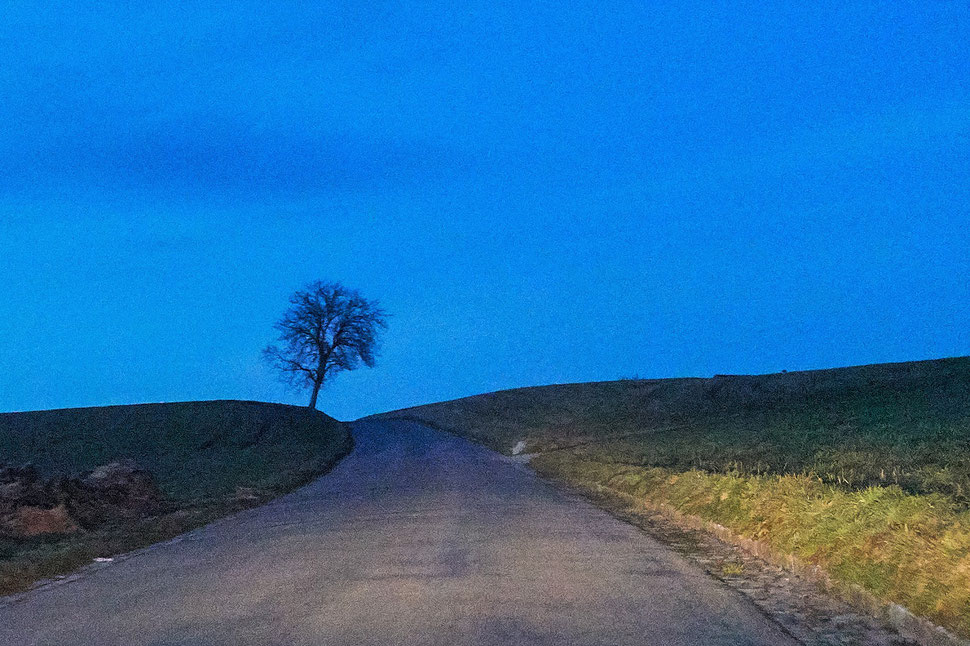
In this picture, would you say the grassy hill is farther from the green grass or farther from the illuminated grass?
the green grass

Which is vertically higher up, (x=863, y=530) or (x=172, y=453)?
(x=172, y=453)

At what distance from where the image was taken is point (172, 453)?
3797cm

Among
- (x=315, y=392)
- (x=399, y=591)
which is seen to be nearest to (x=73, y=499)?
(x=399, y=591)

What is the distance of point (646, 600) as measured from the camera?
789 cm

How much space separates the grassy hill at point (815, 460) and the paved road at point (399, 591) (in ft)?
4.97

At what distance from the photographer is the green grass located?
40.3ft

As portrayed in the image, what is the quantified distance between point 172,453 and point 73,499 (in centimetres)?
2367

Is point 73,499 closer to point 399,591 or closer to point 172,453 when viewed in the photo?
point 399,591

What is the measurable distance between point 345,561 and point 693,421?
4082cm

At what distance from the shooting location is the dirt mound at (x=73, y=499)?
45.1 ft

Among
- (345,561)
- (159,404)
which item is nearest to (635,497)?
(345,561)

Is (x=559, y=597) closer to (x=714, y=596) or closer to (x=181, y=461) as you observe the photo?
(x=714, y=596)

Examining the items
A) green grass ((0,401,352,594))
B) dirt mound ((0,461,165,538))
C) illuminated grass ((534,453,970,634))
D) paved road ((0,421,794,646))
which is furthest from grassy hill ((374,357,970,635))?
dirt mound ((0,461,165,538))

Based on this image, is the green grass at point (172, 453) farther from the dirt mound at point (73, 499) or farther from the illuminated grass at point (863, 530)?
the illuminated grass at point (863, 530)
